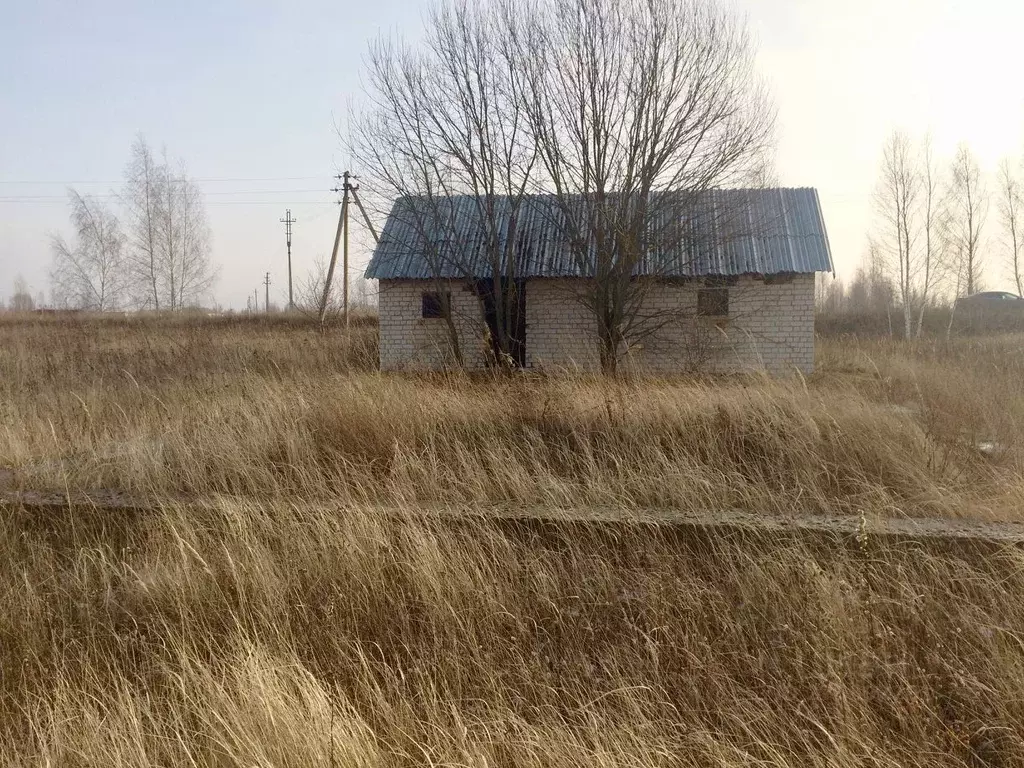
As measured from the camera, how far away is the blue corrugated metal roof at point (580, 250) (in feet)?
36.4

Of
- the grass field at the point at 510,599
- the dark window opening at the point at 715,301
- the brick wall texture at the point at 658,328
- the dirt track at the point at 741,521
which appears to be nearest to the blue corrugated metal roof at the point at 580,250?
the brick wall texture at the point at 658,328

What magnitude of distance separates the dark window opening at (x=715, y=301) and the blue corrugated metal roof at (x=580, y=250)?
56cm

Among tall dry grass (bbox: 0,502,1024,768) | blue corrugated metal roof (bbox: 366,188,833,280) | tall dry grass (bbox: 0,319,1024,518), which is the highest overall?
blue corrugated metal roof (bbox: 366,188,833,280)

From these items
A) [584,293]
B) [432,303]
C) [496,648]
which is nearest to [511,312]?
[584,293]

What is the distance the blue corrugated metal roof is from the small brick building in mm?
28

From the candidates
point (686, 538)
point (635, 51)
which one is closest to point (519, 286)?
point (635, 51)

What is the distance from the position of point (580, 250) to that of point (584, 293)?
93cm

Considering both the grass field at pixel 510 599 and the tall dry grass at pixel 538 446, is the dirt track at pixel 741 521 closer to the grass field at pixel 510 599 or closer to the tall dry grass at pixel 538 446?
the grass field at pixel 510 599

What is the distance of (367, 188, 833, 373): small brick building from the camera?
12.0m

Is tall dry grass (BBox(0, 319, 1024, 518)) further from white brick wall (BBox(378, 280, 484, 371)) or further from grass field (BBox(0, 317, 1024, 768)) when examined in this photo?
white brick wall (BBox(378, 280, 484, 371))

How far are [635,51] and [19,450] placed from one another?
29.8ft

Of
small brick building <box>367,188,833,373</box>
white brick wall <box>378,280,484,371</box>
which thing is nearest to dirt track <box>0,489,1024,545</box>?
small brick building <box>367,188,833,373</box>

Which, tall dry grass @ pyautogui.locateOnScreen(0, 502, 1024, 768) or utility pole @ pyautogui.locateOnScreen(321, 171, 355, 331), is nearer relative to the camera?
tall dry grass @ pyautogui.locateOnScreen(0, 502, 1024, 768)

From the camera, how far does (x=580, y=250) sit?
11.1 meters
